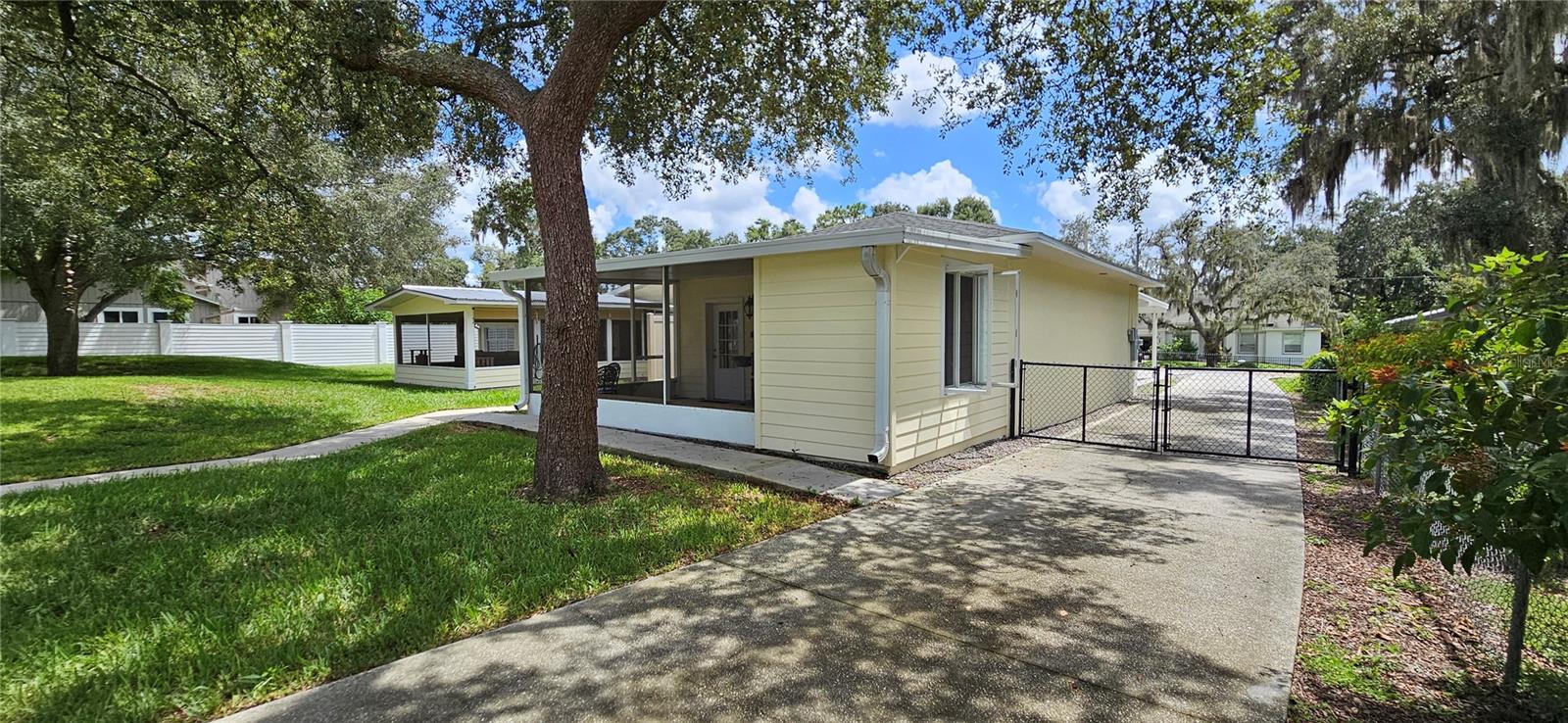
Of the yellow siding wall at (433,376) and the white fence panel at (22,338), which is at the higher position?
the white fence panel at (22,338)

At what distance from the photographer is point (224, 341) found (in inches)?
881

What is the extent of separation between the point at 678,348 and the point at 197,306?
2779 cm

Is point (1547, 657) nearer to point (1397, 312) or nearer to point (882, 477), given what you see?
point (882, 477)

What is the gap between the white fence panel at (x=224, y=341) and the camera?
21438 mm

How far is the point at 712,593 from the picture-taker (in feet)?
11.6

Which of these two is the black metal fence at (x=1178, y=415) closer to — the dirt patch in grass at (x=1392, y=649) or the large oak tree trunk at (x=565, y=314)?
the dirt patch in grass at (x=1392, y=649)

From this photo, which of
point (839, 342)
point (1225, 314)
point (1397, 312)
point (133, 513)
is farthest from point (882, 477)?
point (1225, 314)

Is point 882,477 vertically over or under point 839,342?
under

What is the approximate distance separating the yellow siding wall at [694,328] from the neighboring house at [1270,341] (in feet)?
96.9

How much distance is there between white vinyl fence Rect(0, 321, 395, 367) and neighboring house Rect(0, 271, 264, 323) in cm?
137

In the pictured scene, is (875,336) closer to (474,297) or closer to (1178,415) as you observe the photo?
(1178,415)

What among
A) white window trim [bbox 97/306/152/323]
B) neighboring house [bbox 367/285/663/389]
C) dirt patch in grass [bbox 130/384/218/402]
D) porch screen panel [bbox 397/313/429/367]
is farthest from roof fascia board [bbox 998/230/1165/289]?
white window trim [bbox 97/306/152/323]

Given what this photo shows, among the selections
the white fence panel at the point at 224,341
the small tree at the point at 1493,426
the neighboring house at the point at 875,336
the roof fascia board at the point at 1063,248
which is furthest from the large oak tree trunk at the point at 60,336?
the small tree at the point at 1493,426

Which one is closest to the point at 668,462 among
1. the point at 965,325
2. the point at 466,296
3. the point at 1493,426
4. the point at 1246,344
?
the point at 965,325
